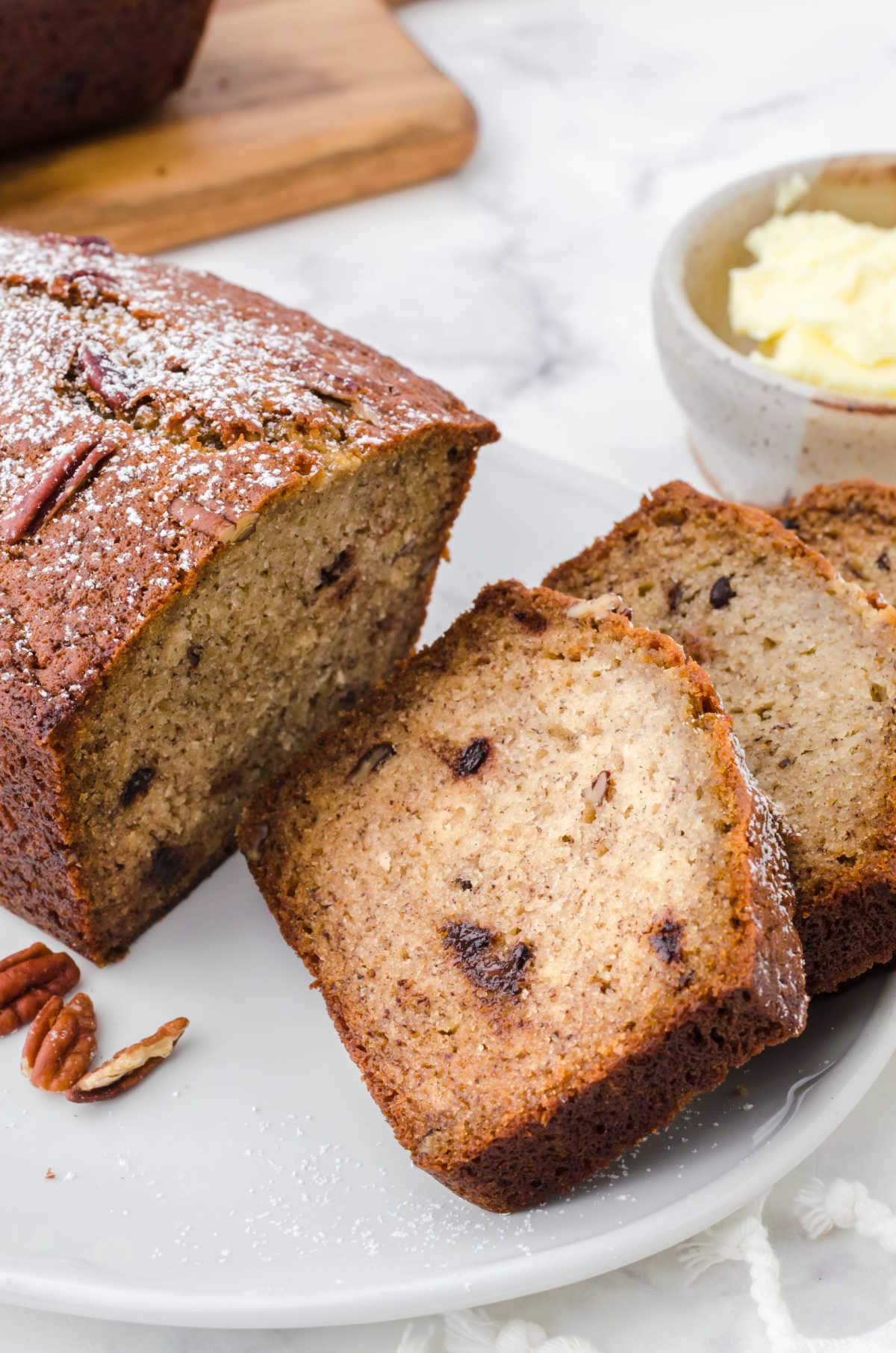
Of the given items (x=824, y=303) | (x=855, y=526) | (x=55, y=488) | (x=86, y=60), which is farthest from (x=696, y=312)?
(x=86, y=60)

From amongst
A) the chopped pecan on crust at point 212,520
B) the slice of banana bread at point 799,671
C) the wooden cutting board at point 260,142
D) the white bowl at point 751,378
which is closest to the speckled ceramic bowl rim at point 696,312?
the white bowl at point 751,378

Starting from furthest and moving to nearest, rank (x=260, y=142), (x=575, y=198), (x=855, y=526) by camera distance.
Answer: (x=575, y=198) < (x=260, y=142) < (x=855, y=526)

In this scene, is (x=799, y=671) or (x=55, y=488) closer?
(x=55, y=488)

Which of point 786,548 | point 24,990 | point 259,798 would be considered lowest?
point 24,990

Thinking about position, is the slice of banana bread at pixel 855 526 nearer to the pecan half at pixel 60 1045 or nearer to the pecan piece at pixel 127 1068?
the pecan piece at pixel 127 1068

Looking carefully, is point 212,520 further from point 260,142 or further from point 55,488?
point 260,142

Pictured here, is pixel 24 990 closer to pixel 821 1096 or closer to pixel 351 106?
pixel 821 1096

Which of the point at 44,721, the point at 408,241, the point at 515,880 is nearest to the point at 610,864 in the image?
the point at 515,880

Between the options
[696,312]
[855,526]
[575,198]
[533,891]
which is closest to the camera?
[533,891]
